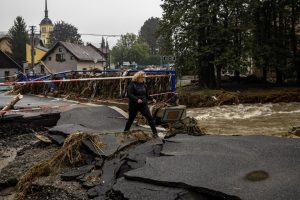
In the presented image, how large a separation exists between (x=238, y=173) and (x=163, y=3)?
27484 millimetres

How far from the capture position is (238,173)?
5766mm

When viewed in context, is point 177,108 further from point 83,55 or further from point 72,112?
point 83,55

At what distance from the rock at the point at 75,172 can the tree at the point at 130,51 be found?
100588 mm

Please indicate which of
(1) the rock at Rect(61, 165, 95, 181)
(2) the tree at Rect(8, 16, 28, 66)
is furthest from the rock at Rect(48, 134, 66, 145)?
(2) the tree at Rect(8, 16, 28, 66)

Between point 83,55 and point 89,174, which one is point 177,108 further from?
point 83,55

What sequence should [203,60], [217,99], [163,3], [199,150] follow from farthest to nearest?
[163,3]
[203,60]
[217,99]
[199,150]

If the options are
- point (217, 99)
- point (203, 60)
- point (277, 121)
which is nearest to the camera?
point (277, 121)

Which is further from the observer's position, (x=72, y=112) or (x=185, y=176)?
(x=72, y=112)

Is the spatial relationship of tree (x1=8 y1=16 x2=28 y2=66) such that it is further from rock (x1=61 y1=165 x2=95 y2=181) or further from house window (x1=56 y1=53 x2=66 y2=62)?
rock (x1=61 y1=165 x2=95 y2=181)

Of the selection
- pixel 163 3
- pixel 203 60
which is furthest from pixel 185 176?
pixel 163 3

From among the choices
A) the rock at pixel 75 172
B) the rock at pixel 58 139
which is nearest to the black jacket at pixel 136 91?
the rock at pixel 58 139

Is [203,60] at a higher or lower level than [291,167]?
higher

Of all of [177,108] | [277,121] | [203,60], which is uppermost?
[203,60]

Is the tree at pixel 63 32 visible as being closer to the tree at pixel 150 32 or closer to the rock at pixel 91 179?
the tree at pixel 150 32
